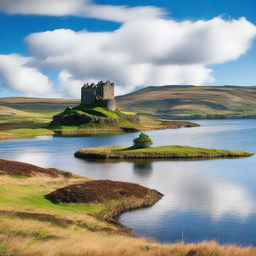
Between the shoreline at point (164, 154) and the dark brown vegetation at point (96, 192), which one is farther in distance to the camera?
the shoreline at point (164, 154)

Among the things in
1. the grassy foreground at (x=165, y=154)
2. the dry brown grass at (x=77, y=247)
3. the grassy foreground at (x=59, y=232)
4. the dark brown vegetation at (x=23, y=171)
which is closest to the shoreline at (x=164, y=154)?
the grassy foreground at (x=165, y=154)

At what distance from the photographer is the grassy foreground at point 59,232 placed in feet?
69.1

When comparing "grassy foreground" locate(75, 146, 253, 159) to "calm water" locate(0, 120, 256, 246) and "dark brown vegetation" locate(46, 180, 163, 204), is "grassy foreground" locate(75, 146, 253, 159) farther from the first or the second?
"dark brown vegetation" locate(46, 180, 163, 204)

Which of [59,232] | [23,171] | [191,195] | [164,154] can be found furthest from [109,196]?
[164,154]

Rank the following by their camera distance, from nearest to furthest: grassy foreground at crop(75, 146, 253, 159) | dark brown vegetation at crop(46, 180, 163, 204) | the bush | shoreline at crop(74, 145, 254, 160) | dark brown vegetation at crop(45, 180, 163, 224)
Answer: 1. dark brown vegetation at crop(45, 180, 163, 224)
2. dark brown vegetation at crop(46, 180, 163, 204)
3. shoreline at crop(74, 145, 254, 160)
4. grassy foreground at crop(75, 146, 253, 159)
5. the bush

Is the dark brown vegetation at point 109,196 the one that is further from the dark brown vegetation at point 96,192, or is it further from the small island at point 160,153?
the small island at point 160,153

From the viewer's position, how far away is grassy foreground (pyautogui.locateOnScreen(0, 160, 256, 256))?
21062 mm

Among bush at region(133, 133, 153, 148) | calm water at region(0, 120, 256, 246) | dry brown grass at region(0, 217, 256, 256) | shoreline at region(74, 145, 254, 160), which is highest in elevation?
bush at region(133, 133, 153, 148)

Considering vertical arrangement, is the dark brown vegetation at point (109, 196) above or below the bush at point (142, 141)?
below

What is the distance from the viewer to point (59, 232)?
89.6ft

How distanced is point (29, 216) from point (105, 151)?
65064 mm

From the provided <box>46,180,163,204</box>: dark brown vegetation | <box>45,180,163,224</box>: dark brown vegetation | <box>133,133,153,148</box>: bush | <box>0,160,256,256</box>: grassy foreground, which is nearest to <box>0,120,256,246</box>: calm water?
<box>45,180,163,224</box>: dark brown vegetation

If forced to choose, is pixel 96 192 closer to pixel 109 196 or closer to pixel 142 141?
pixel 109 196

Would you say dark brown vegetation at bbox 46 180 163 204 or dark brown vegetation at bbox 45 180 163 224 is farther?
dark brown vegetation at bbox 46 180 163 204
